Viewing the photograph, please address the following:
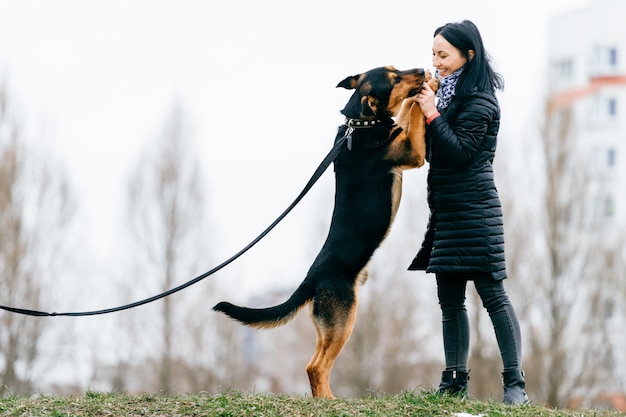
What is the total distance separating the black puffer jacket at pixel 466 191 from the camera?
20.0ft

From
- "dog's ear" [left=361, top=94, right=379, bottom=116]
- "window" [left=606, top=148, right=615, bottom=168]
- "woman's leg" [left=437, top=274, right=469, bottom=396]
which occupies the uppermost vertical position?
"window" [left=606, top=148, right=615, bottom=168]

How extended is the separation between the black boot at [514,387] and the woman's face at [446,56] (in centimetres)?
207

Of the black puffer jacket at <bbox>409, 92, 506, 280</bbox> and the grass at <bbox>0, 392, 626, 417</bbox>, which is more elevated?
the black puffer jacket at <bbox>409, 92, 506, 280</bbox>

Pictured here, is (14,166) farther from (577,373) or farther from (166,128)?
(577,373)

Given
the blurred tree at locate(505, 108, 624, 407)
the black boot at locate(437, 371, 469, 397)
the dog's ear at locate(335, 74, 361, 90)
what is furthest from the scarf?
the blurred tree at locate(505, 108, 624, 407)

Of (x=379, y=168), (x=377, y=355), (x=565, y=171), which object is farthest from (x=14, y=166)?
(x=379, y=168)

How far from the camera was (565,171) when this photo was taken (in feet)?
82.6

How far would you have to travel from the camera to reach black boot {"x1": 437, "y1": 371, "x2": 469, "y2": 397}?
6.46 m

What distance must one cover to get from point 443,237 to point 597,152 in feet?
130

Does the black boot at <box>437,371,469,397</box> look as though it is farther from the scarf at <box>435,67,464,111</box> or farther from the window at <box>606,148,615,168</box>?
the window at <box>606,148,615,168</box>

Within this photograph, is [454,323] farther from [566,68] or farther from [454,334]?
[566,68]

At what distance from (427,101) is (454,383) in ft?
6.31

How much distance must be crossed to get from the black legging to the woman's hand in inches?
42.7

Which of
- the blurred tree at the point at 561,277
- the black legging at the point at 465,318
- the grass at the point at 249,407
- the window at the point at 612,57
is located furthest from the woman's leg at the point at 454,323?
the window at the point at 612,57
